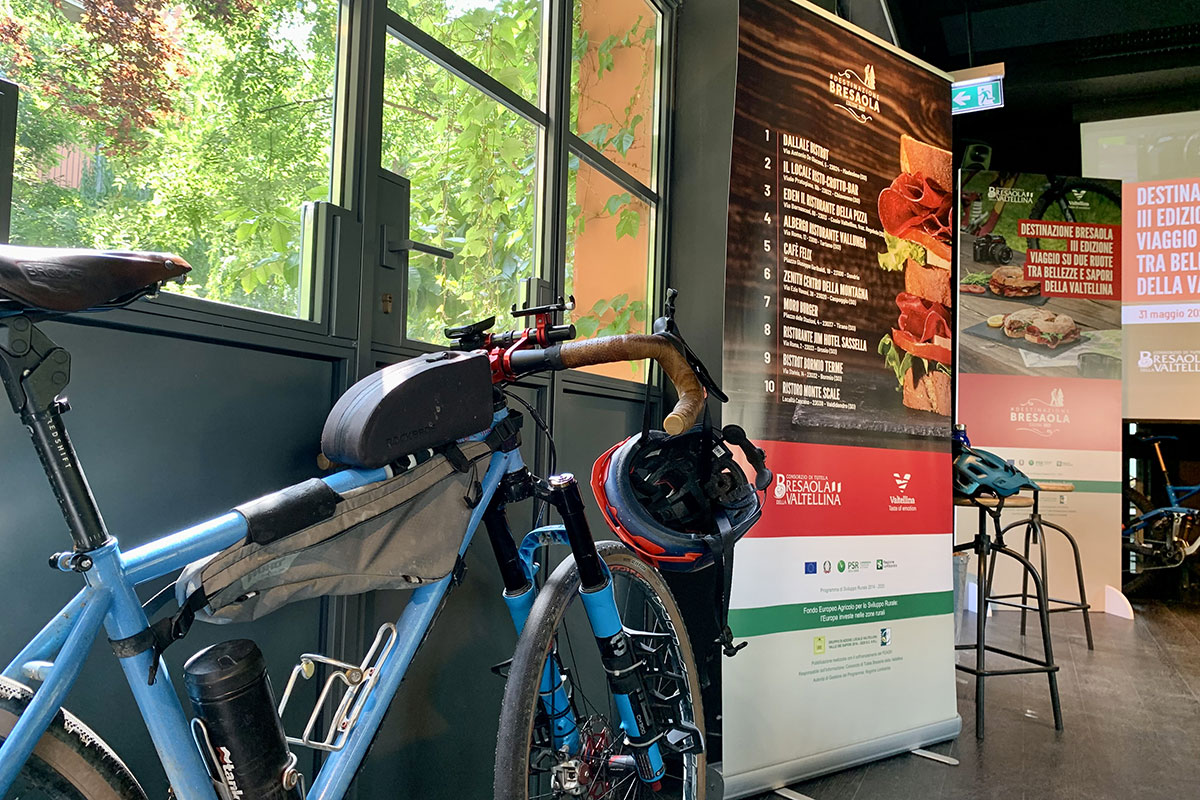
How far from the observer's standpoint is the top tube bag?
0.97 meters

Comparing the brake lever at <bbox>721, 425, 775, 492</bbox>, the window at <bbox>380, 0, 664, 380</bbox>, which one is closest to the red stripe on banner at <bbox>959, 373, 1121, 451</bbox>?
the window at <bbox>380, 0, 664, 380</bbox>

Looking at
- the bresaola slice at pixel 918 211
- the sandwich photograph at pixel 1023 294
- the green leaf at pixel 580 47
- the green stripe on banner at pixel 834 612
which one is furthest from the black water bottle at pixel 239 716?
the sandwich photograph at pixel 1023 294

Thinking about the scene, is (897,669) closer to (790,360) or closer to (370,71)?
(790,360)

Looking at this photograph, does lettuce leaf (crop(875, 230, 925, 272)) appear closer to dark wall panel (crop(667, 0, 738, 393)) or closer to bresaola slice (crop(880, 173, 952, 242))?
bresaola slice (crop(880, 173, 952, 242))

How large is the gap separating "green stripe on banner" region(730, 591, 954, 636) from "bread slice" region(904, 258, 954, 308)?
100 cm

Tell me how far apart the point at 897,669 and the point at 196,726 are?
7.45 feet

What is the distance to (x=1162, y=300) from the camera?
266 inches

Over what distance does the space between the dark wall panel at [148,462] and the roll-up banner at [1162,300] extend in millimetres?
7331

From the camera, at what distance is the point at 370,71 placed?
1554 mm

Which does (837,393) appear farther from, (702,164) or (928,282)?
(702,164)

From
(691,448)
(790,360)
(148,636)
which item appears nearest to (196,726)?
(148,636)

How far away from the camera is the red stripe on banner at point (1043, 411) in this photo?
632cm

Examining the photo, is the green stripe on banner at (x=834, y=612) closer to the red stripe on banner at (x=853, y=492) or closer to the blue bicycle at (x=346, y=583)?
the red stripe on banner at (x=853, y=492)

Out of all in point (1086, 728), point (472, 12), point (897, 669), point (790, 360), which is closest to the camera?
point (472, 12)
